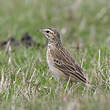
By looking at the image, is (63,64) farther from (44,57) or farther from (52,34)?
(44,57)

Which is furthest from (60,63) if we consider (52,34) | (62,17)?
(62,17)

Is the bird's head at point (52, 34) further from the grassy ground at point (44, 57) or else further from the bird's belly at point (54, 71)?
the grassy ground at point (44, 57)

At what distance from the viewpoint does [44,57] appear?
9953mm

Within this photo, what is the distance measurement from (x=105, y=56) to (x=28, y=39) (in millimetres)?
3434

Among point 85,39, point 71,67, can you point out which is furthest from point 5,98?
point 85,39

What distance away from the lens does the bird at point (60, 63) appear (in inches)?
307

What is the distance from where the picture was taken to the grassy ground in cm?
647

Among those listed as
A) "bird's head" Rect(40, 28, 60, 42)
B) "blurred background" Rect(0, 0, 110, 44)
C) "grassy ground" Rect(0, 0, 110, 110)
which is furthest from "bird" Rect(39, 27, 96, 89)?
"blurred background" Rect(0, 0, 110, 44)

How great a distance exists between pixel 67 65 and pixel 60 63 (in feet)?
0.50

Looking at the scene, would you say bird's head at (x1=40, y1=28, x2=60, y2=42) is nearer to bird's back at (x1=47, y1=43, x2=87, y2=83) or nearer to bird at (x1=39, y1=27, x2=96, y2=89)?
bird at (x1=39, y1=27, x2=96, y2=89)

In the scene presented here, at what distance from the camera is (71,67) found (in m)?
7.94

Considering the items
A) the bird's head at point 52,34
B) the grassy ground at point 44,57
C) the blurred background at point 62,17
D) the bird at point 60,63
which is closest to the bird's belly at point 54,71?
the bird at point 60,63

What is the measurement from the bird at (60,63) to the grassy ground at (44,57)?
172mm

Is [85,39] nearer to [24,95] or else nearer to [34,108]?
[24,95]
